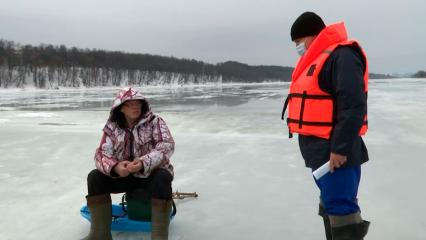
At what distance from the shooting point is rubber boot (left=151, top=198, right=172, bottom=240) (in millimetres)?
2375

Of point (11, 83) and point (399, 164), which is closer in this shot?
point (399, 164)

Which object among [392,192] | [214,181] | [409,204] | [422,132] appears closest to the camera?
[409,204]

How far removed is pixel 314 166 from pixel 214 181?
6.56ft

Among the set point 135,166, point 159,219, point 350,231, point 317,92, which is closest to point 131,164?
point 135,166

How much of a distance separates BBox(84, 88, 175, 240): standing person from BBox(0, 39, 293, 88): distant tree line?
62.2 m

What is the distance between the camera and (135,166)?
2393 mm

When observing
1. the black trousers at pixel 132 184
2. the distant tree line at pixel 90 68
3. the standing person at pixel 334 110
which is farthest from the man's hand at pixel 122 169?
the distant tree line at pixel 90 68

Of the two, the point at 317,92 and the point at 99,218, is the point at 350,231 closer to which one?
the point at 317,92

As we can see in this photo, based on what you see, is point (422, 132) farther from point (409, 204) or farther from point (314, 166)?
point (314, 166)

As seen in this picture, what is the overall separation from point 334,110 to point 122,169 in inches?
52.0

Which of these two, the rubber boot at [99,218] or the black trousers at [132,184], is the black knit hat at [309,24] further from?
the rubber boot at [99,218]

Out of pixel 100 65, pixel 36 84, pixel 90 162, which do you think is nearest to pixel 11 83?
pixel 36 84

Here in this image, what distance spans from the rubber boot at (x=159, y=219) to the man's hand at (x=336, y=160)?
107cm

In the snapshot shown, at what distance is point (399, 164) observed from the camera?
14.3 feet
